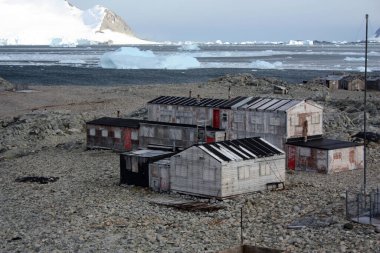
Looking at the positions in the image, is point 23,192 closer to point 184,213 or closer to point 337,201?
point 184,213

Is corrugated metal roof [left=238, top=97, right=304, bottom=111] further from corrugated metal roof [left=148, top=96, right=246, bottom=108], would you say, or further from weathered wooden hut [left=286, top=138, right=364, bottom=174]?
weathered wooden hut [left=286, top=138, right=364, bottom=174]

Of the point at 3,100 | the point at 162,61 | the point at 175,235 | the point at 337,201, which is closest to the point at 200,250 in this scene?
the point at 175,235

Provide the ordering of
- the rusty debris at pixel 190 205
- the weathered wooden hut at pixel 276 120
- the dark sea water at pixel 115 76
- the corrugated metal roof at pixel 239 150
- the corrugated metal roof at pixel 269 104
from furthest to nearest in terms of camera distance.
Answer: the dark sea water at pixel 115 76
the corrugated metal roof at pixel 269 104
the weathered wooden hut at pixel 276 120
the corrugated metal roof at pixel 239 150
the rusty debris at pixel 190 205

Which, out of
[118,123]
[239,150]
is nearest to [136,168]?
[239,150]

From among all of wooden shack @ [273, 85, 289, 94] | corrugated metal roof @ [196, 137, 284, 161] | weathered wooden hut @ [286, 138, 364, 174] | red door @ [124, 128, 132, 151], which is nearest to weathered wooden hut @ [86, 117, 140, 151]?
red door @ [124, 128, 132, 151]

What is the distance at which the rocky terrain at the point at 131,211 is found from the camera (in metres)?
22.7

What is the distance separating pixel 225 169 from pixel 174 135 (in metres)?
9.60

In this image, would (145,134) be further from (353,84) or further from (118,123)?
(353,84)

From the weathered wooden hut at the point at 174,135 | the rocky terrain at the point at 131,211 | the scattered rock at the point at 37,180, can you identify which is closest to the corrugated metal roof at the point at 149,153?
the rocky terrain at the point at 131,211

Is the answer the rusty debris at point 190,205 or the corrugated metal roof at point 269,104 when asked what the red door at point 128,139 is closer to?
the corrugated metal roof at point 269,104

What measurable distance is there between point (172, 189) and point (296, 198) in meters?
4.74

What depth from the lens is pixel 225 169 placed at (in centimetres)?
2836

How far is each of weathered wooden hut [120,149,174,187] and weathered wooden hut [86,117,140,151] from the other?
7475 mm

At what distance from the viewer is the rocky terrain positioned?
22703mm
